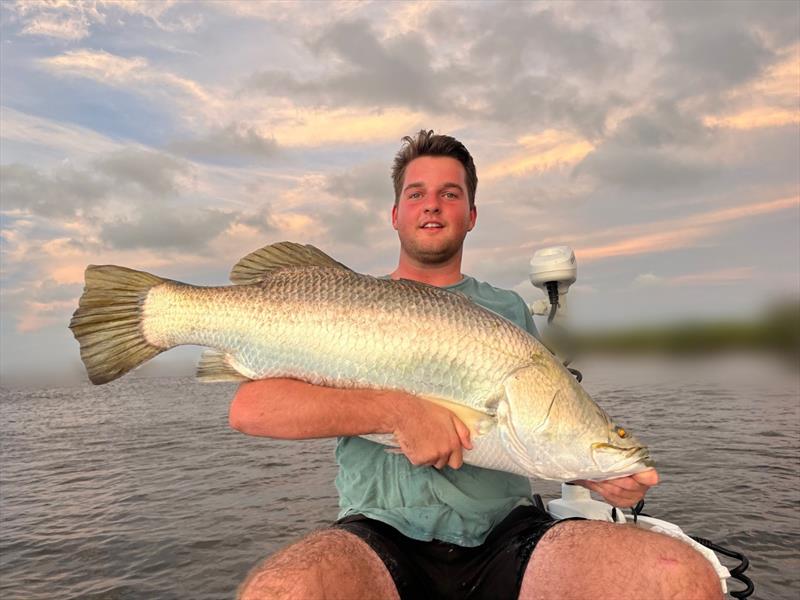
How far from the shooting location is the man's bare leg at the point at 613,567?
243 cm

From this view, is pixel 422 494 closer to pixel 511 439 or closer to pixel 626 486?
pixel 511 439

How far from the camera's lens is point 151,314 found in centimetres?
294

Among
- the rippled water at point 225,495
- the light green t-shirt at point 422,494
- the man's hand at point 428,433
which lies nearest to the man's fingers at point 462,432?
the man's hand at point 428,433

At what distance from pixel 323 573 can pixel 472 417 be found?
914 millimetres

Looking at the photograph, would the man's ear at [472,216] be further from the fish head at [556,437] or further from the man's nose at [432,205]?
the fish head at [556,437]

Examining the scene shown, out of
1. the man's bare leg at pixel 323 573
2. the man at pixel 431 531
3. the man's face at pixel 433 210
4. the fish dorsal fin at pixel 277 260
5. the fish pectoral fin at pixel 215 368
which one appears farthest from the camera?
the man's face at pixel 433 210

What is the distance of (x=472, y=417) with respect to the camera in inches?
106

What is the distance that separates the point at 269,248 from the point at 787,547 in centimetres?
647

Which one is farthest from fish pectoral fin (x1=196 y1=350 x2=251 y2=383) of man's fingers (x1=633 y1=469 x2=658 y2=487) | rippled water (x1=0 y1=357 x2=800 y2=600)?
rippled water (x1=0 y1=357 x2=800 y2=600)

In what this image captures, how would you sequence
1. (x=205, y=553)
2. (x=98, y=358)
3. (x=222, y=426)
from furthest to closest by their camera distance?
1. (x=222, y=426)
2. (x=205, y=553)
3. (x=98, y=358)

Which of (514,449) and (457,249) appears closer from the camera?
(514,449)

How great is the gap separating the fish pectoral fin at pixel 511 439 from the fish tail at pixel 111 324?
5.55 ft

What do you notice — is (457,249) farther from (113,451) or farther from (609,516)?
(113,451)

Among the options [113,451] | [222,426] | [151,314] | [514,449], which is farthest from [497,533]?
[222,426]
